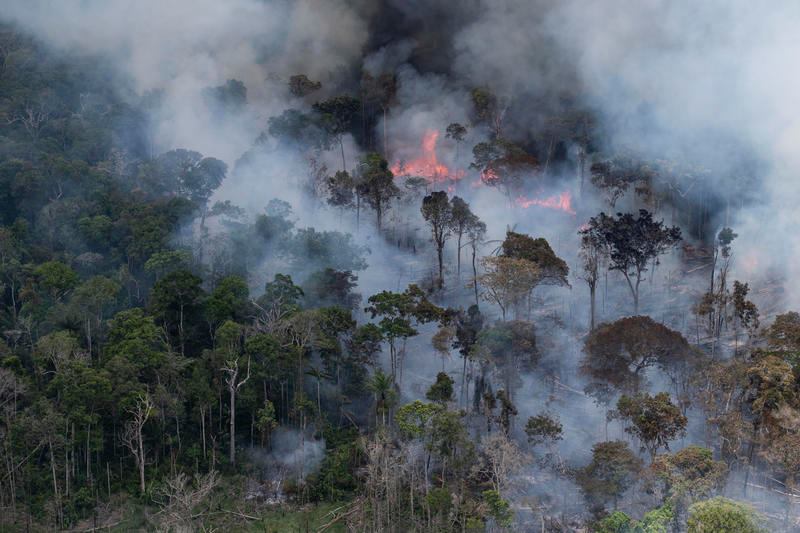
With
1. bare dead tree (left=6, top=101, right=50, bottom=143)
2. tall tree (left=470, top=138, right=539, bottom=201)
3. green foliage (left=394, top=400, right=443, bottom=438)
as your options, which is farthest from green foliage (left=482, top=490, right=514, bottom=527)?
bare dead tree (left=6, top=101, right=50, bottom=143)

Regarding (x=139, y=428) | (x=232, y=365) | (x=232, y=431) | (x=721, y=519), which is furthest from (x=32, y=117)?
(x=721, y=519)

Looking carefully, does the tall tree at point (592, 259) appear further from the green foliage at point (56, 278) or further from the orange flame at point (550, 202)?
the green foliage at point (56, 278)

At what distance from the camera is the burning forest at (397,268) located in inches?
1976

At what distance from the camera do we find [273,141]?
8075 centimetres

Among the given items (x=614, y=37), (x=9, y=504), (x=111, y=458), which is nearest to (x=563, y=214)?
(x=614, y=37)

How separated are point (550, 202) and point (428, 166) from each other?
398 inches

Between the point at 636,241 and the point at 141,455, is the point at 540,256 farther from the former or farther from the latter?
the point at 141,455

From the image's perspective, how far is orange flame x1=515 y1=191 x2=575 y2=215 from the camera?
243 feet

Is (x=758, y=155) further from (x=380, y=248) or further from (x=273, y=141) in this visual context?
(x=273, y=141)

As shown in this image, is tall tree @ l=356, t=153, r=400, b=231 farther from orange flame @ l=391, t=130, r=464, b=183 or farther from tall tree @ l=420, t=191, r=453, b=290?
orange flame @ l=391, t=130, r=464, b=183

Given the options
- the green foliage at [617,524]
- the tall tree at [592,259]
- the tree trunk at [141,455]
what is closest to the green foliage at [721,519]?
the green foliage at [617,524]

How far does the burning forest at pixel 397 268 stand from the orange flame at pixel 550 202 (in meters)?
0.23

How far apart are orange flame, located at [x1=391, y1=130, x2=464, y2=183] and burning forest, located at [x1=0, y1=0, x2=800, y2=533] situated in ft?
0.87

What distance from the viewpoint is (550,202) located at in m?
74.4
